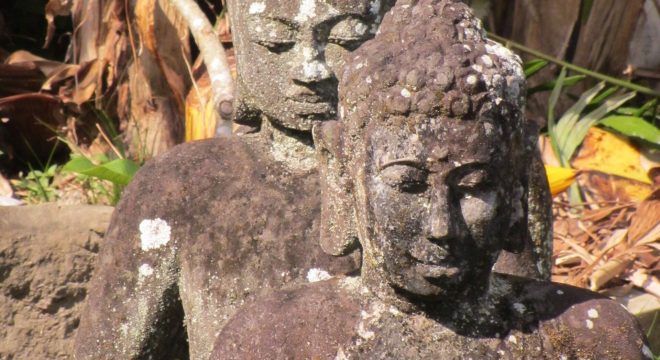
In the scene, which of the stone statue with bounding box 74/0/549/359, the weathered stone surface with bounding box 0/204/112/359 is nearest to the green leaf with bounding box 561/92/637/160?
the weathered stone surface with bounding box 0/204/112/359

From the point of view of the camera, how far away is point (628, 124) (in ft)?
15.4

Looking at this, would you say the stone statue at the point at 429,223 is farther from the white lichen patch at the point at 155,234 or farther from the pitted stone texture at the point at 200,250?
the white lichen patch at the point at 155,234

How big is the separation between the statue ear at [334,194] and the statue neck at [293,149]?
524mm

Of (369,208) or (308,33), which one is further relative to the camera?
(308,33)

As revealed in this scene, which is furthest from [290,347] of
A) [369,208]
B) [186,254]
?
[186,254]

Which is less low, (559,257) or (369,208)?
(369,208)

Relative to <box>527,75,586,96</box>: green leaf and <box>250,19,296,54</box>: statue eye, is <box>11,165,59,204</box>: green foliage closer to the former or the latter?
<box>527,75,586,96</box>: green leaf

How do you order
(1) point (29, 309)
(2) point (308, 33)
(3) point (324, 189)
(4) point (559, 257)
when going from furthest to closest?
(4) point (559, 257), (1) point (29, 309), (2) point (308, 33), (3) point (324, 189)

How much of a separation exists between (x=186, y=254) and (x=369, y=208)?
73cm

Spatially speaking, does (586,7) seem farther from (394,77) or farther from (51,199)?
(394,77)

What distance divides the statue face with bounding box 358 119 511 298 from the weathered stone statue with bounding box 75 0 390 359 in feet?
1.93

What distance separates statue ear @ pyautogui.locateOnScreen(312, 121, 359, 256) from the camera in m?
1.84

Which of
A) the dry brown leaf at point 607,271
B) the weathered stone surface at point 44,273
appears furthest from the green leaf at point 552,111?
the weathered stone surface at point 44,273

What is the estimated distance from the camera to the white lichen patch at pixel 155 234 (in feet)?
7.86
